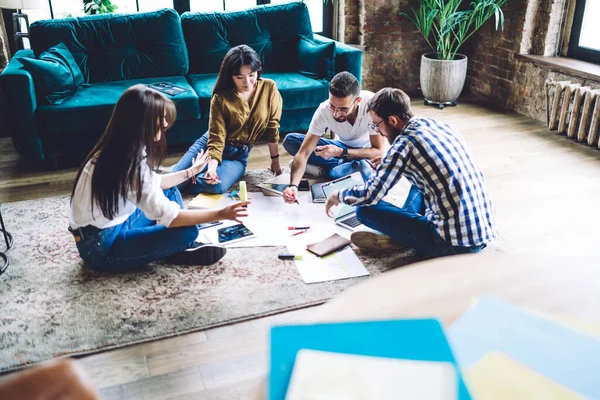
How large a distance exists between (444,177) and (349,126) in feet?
3.88

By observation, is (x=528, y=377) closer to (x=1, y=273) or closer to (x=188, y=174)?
(x=188, y=174)

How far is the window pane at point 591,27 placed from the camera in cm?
433

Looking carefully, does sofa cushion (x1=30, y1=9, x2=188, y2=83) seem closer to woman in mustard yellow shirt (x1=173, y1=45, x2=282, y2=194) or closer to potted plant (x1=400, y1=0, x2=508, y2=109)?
woman in mustard yellow shirt (x1=173, y1=45, x2=282, y2=194)

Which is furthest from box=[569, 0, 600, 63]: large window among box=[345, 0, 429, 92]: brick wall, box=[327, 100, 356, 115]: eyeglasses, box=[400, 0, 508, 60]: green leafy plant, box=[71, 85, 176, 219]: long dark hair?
box=[71, 85, 176, 219]: long dark hair

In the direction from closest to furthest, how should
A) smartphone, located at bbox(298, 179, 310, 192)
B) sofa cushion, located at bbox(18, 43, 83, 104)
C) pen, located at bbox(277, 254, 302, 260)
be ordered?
pen, located at bbox(277, 254, 302, 260) < smartphone, located at bbox(298, 179, 310, 192) < sofa cushion, located at bbox(18, 43, 83, 104)

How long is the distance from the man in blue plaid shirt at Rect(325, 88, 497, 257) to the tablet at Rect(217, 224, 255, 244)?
55cm

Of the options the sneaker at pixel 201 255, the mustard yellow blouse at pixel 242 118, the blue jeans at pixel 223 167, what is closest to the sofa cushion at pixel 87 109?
the blue jeans at pixel 223 167

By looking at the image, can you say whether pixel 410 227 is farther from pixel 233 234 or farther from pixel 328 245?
pixel 233 234

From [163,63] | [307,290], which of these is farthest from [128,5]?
[307,290]

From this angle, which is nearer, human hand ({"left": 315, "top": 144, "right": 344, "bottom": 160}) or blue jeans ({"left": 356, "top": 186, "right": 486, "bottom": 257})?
blue jeans ({"left": 356, "top": 186, "right": 486, "bottom": 257})

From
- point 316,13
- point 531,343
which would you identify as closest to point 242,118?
point 316,13

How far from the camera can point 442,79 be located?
193 inches

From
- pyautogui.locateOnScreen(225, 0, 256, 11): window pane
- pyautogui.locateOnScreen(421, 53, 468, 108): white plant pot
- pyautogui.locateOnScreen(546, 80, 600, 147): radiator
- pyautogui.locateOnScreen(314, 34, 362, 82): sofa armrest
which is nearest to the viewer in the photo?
pyautogui.locateOnScreen(546, 80, 600, 147): radiator

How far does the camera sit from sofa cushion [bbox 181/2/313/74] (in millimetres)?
4301
